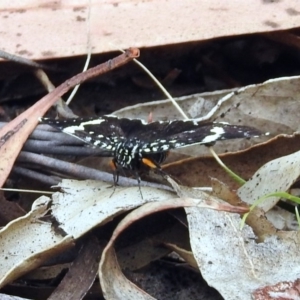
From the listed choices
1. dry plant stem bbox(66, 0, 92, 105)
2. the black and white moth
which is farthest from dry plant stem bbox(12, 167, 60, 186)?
dry plant stem bbox(66, 0, 92, 105)

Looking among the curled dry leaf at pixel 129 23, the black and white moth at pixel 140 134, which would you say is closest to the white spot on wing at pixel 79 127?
the black and white moth at pixel 140 134

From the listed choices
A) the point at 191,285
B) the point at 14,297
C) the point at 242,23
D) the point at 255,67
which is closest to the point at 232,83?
the point at 255,67

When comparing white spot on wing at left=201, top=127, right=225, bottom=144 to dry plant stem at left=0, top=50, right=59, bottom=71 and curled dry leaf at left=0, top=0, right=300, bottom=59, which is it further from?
dry plant stem at left=0, top=50, right=59, bottom=71

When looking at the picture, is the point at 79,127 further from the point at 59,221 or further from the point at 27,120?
the point at 59,221

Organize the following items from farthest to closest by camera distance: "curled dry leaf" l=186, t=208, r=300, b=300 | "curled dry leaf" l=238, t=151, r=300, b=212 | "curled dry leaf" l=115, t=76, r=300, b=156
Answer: "curled dry leaf" l=115, t=76, r=300, b=156, "curled dry leaf" l=238, t=151, r=300, b=212, "curled dry leaf" l=186, t=208, r=300, b=300

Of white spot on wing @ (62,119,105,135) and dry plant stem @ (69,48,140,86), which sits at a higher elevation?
dry plant stem @ (69,48,140,86)

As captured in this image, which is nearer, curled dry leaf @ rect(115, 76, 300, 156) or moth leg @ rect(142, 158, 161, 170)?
moth leg @ rect(142, 158, 161, 170)

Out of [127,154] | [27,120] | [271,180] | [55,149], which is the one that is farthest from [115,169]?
[271,180]

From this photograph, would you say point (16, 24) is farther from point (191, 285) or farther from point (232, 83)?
point (191, 285)
